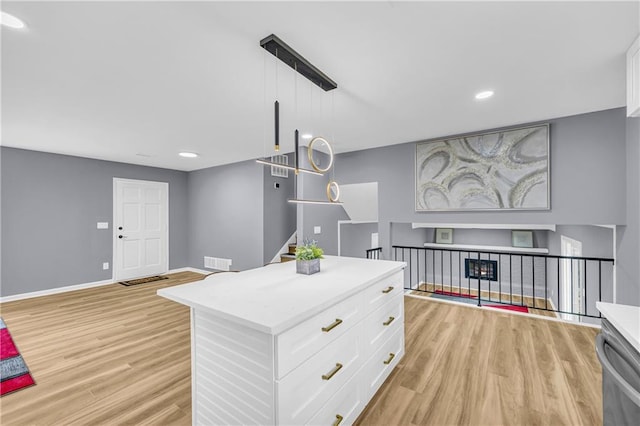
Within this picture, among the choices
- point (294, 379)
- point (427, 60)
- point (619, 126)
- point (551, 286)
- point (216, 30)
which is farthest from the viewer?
point (551, 286)

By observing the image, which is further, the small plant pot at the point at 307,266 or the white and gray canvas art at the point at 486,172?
the white and gray canvas art at the point at 486,172

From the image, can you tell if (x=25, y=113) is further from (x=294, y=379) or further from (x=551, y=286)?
(x=551, y=286)

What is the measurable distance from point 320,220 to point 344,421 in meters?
3.88

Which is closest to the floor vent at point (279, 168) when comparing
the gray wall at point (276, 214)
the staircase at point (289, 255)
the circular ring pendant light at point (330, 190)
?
the gray wall at point (276, 214)

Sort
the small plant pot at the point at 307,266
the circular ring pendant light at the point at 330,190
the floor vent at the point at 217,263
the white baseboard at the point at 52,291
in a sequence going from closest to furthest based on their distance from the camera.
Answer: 1. the small plant pot at the point at 307,266
2. the circular ring pendant light at the point at 330,190
3. the white baseboard at the point at 52,291
4. the floor vent at the point at 217,263

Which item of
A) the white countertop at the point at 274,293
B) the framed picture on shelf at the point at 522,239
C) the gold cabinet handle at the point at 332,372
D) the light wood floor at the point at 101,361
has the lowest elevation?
the light wood floor at the point at 101,361

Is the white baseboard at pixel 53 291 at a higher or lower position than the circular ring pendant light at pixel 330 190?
lower

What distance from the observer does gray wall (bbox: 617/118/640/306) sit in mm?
2533

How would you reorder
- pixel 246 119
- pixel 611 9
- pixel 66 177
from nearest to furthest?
pixel 611 9
pixel 246 119
pixel 66 177

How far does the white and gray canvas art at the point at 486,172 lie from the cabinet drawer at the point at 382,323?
211 cm

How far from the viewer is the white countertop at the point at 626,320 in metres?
0.98

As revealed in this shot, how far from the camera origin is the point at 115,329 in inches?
127

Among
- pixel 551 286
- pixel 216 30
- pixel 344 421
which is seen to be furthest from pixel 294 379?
pixel 551 286

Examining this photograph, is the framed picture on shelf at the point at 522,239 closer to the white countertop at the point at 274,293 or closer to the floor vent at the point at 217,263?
the white countertop at the point at 274,293
